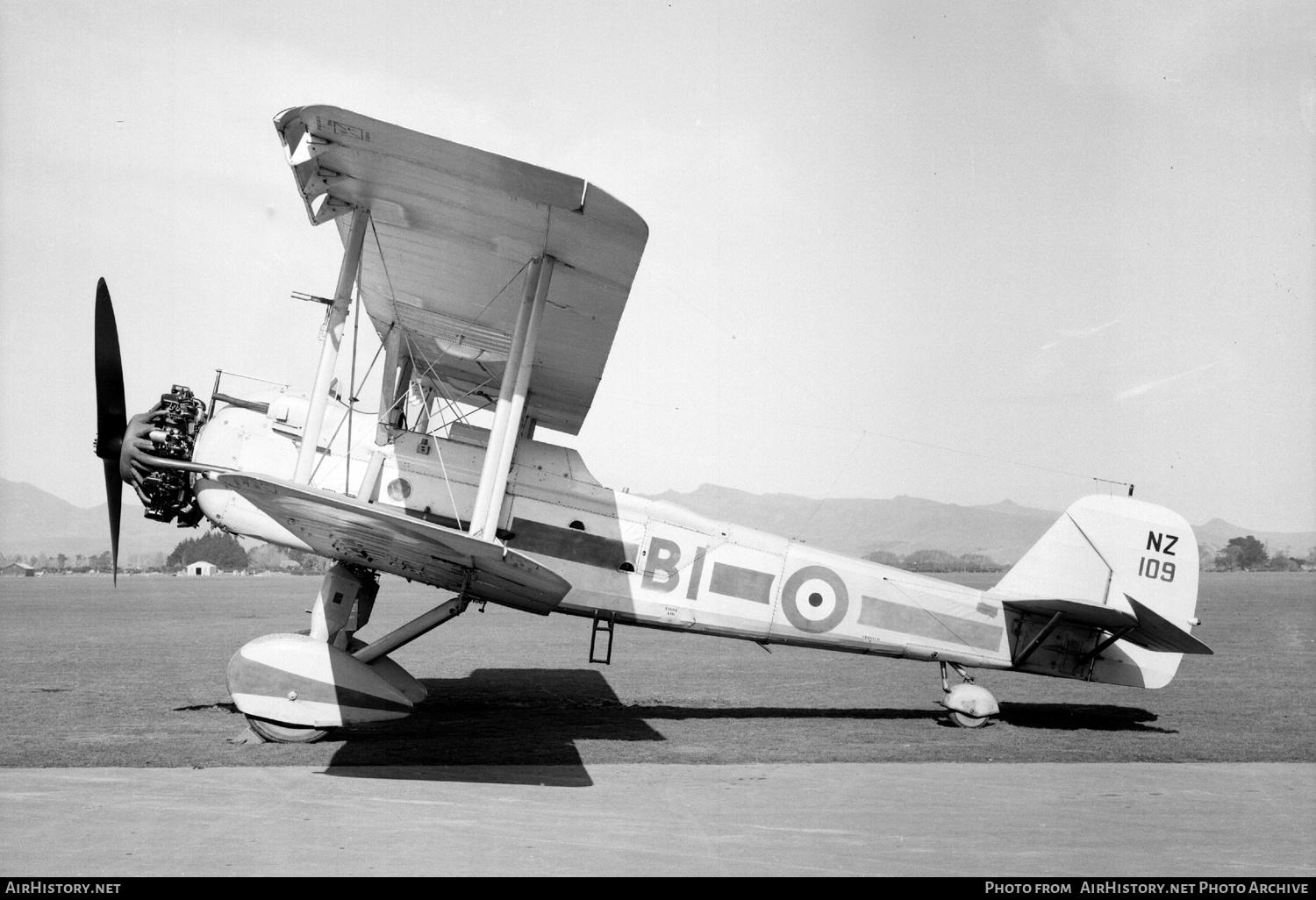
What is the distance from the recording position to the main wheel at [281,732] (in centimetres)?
781

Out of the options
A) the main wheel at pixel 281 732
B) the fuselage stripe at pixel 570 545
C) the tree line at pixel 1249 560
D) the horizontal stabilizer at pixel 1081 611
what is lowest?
the main wheel at pixel 281 732

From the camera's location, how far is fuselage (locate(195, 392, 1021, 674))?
8.49 metres

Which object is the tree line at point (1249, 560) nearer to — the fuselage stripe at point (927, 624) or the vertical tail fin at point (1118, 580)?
the vertical tail fin at point (1118, 580)

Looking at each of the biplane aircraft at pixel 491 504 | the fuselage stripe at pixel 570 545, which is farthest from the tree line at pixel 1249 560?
the fuselage stripe at pixel 570 545

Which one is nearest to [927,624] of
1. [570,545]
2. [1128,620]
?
[1128,620]

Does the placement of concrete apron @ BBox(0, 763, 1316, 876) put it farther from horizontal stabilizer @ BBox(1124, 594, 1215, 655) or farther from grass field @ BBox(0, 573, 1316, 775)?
horizontal stabilizer @ BBox(1124, 594, 1215, 655)

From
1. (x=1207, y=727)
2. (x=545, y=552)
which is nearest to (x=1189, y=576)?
(x=1207, y=727)

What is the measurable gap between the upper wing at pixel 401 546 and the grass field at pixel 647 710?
1.28 meters

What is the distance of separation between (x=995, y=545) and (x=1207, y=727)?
183m

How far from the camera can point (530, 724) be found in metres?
9.34

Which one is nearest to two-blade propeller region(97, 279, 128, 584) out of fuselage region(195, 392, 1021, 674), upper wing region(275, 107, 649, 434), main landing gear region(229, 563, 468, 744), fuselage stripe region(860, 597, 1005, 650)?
fuselage region(195, 392, 1021, 674)

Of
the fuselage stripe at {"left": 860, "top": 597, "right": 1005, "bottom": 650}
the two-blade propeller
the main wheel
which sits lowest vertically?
the main wheel

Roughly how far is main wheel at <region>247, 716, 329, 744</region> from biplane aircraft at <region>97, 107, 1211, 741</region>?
2 cm

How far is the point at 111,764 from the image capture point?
6992 millimetres
